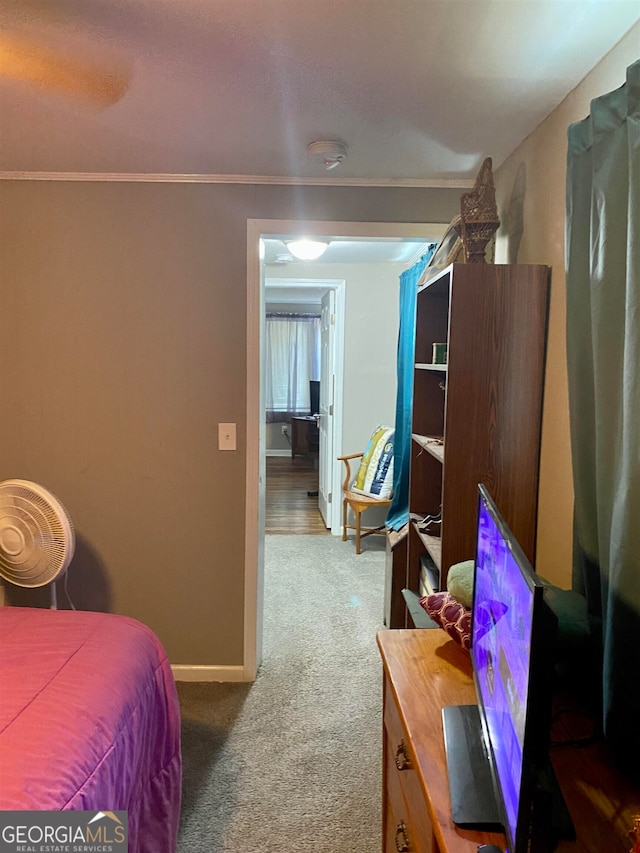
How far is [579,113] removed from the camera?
1546 millimetres

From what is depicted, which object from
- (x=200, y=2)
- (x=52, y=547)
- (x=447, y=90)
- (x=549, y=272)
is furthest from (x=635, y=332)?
(x=52, y=547)

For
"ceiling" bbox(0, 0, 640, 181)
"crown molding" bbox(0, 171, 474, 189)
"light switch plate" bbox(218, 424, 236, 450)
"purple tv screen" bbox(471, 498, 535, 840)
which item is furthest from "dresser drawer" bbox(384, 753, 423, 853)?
"crown molding" bbox(0, 171, 474, 189)

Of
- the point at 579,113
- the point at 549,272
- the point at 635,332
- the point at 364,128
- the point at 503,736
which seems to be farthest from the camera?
the point at 364,128

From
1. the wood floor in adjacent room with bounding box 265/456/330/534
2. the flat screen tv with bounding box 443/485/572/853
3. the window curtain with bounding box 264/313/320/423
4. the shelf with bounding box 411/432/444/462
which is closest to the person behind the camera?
the flat screen tv with bounding box 443/485/572/853

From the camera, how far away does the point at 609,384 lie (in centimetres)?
119

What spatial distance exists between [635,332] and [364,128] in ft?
4.04

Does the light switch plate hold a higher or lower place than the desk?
higher

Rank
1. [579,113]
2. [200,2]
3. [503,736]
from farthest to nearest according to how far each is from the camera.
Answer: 1. [579,113]
2. [200,2]
3. [503,736]

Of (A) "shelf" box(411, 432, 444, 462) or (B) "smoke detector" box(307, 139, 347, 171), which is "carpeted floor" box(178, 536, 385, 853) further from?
(B) "smoke detector" box(307, 139, 347, 171)

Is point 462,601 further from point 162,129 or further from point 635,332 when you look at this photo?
point 162,129

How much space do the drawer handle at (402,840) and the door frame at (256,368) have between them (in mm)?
1418

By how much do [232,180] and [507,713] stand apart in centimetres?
222

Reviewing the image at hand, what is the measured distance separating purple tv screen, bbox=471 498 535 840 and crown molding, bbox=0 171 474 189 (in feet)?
5.56

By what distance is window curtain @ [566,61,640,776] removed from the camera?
1.06 m
